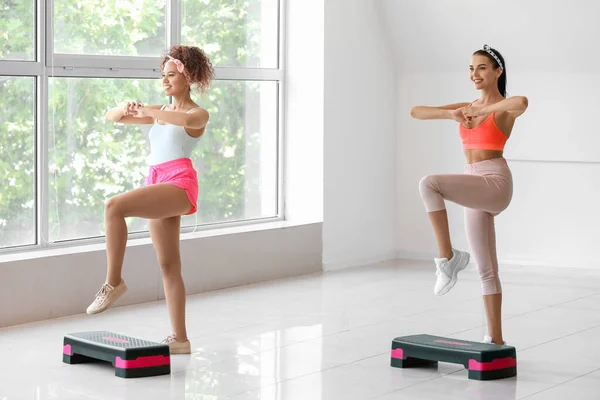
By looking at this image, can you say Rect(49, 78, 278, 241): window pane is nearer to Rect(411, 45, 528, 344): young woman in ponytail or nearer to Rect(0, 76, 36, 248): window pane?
Rect(0, 76, 36, 248): window pane

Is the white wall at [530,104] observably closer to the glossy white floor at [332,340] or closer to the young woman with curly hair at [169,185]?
the glossy white floor at [332,340]

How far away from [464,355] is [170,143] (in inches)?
64.0

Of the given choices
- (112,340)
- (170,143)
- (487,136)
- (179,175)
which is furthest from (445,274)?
(112,340)

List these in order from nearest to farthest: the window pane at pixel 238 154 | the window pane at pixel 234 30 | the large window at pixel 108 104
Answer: the large window at pixel 108 104, the window pane at pixel 234 30, the window pane at pixel 238 154

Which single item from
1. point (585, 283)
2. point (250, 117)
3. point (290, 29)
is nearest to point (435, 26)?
point (290, 29)

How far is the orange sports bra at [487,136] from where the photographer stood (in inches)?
192

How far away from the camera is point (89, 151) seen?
6.56 metres

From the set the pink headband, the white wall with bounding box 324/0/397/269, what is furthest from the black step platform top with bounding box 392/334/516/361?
the white wall with bounding box 324/0/397/269

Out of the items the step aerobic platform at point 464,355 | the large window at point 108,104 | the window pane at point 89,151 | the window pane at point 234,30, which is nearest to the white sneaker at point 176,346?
the step aerobic platform at point 464,355

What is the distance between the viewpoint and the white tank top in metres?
4.83

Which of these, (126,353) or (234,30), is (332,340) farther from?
(234,30)

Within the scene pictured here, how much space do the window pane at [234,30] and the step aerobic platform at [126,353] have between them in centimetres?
299

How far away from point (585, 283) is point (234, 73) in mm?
2876

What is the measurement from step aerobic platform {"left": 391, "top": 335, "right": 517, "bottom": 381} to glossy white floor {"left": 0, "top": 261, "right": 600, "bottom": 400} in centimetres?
5
